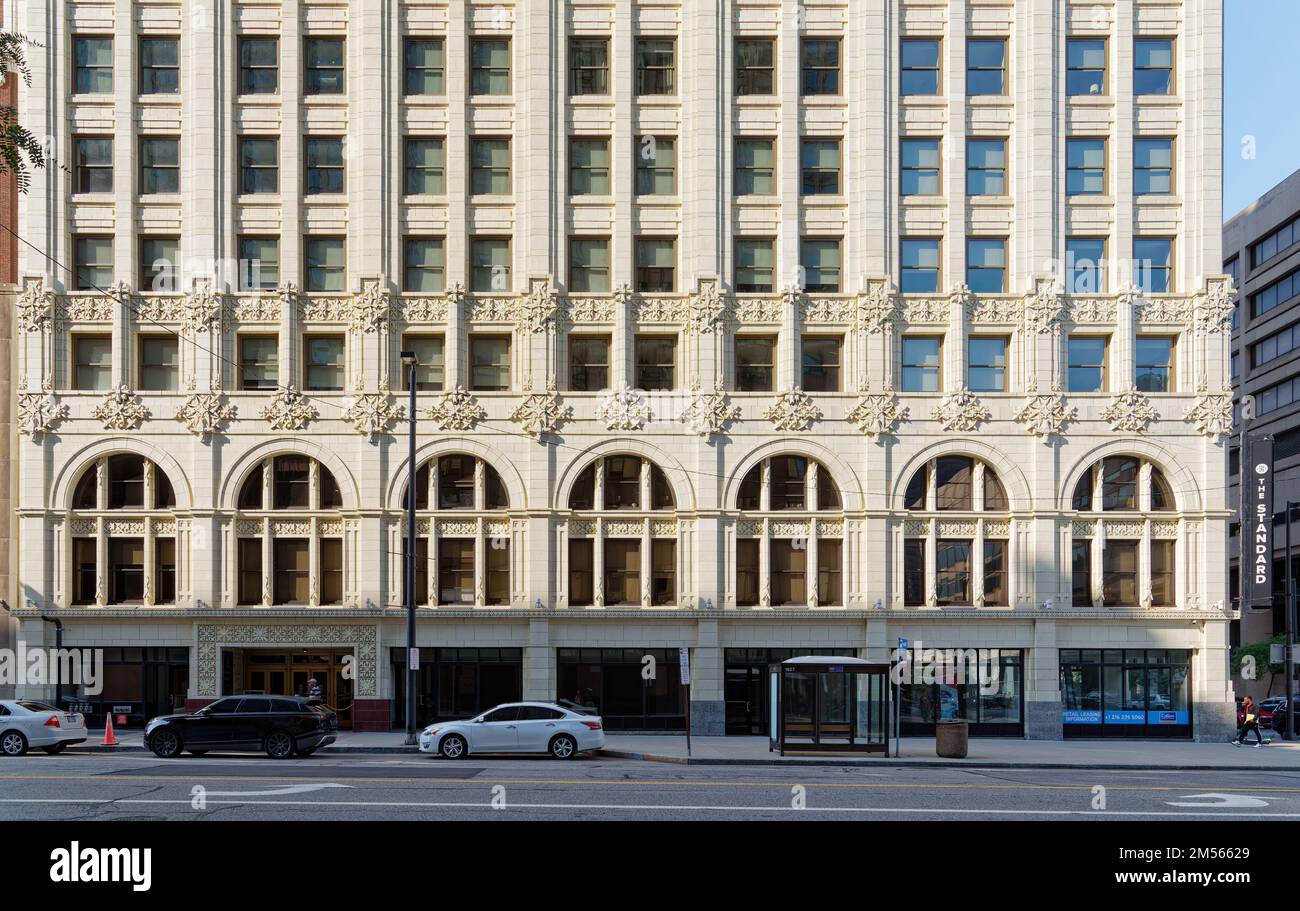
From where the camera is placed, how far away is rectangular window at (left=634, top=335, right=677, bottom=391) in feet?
132

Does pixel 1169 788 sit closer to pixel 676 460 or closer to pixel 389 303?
pixel 676 460

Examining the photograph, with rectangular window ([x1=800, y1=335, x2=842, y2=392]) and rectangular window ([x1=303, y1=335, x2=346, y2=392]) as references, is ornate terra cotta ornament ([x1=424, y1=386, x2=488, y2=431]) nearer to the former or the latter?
rectangular window ([x1=303, y1=335, x2=346, y2=392])

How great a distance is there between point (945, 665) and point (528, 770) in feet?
60.4

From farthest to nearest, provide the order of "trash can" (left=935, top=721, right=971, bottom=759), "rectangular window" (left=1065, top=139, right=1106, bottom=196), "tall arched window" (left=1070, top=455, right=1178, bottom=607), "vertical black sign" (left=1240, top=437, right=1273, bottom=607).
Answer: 1. "vertical black sign" (left=1240, top=437, right=1273, bottom=607)
2. "rectangular window" (left=1065, top=139, right=1106, bottom=196)
3. "tall arched window" (left=1070, top=455, right=1178, bottom=607)
4. "trash can" (left=935, top=721, right=971, bottom=759)

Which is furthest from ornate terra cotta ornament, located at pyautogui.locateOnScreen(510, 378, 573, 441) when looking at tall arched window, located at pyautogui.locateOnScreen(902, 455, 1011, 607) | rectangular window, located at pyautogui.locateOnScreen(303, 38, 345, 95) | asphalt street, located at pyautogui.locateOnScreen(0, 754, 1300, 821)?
asphalt street, located at pyautogui.locateOnScreen(0, 754, 1300, 821)

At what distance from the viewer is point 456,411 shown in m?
39.6

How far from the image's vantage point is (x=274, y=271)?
4056 centimetres

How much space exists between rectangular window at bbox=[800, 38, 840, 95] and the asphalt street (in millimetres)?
23582

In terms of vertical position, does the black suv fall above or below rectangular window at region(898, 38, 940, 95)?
below

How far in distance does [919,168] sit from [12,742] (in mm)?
32075

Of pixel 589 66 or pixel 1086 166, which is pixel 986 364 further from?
pixel 589 66

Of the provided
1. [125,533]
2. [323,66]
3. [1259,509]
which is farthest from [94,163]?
[1259,509]

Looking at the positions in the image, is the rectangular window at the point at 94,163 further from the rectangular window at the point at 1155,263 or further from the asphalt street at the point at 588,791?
the rectangular window at the point at 1155,263
